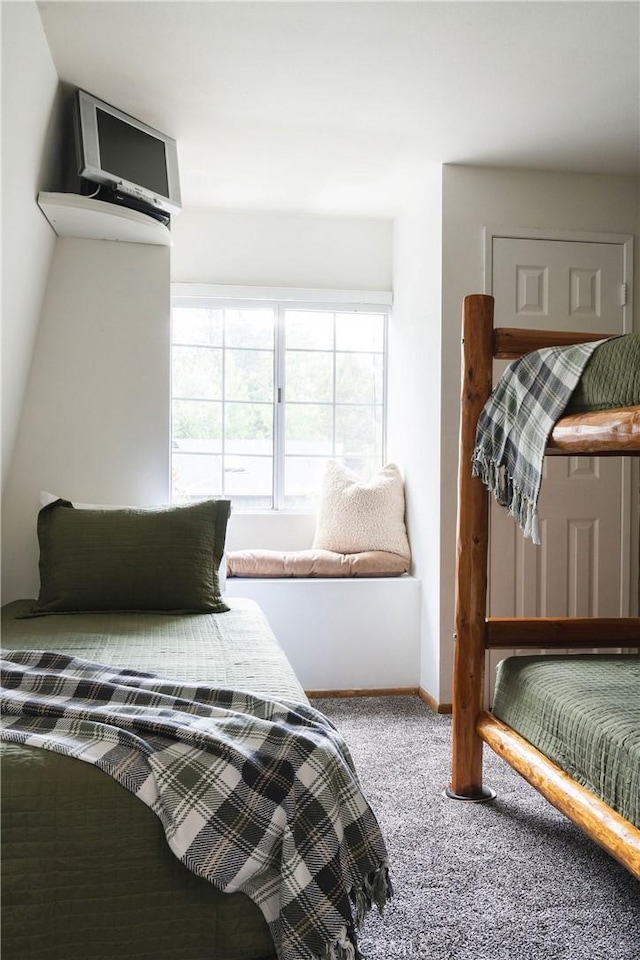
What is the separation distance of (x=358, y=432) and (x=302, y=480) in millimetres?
396

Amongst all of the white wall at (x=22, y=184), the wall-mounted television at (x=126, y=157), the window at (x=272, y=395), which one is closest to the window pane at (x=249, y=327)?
the window at (x=272, y=395)

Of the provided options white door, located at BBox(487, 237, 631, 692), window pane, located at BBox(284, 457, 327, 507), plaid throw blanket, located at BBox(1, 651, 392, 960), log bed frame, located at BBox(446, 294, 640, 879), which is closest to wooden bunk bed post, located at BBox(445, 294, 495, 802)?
log bed frame, located at BBox(446, 294, 640, 879)

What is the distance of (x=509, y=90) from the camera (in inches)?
107

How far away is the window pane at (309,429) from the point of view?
4.09 m

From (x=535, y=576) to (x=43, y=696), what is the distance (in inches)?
95.9

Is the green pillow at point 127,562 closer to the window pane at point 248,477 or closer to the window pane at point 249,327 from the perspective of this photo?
the window pane at point 248,477

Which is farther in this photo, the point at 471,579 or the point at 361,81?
the point at 361,81

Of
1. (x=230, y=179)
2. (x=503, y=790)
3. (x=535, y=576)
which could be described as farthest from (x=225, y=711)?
(x=230, y=179)

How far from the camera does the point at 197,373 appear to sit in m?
4.00

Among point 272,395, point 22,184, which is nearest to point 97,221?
point 22,184

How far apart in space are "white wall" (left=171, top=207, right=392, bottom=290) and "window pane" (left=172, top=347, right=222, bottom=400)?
0.36 m

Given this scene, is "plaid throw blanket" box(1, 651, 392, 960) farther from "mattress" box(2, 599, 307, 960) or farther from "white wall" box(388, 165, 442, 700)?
"white wall" box(388, 165, 442, 700)

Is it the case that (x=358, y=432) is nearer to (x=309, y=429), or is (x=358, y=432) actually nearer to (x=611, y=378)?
(x=309, y=429)

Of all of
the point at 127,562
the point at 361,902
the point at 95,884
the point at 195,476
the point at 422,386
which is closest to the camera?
the point at 95,884
